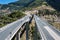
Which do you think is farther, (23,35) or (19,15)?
(19,15)

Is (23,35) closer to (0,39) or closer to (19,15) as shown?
(0,39)

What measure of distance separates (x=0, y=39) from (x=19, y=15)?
5672 inches

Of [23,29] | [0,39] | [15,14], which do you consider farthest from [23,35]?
[15,14]

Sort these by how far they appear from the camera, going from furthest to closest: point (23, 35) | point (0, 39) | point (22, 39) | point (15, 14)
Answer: point (15, 14), point (23, 35), point (22, 39), point (0, 39)

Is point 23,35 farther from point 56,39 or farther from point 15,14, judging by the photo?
point 15,14

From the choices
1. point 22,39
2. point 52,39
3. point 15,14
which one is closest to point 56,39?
point 52,39

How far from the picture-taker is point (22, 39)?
277ft

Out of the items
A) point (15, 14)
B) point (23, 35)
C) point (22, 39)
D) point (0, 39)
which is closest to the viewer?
point (0, 39)

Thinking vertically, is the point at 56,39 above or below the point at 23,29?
above

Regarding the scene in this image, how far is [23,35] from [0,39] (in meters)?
44.8

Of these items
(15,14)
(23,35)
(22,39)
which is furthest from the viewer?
(15,14)

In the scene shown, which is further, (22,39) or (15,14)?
(15,14)

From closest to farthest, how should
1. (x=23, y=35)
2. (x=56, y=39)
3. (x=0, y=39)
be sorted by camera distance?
1. (x=56, y=39)
2. (x=0, y=39)
3. (x=23, y=35)

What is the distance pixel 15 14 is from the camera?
600 ft
